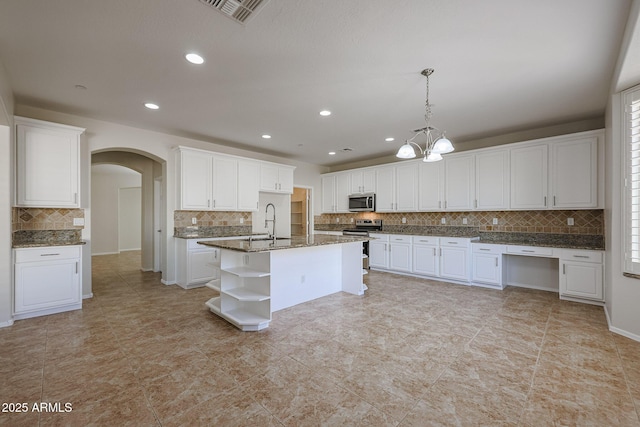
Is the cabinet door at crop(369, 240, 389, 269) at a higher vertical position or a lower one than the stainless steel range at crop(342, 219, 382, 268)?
lower

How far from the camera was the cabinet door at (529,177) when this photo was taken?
14.4 ft

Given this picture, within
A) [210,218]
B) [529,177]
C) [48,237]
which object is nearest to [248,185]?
[210,218]

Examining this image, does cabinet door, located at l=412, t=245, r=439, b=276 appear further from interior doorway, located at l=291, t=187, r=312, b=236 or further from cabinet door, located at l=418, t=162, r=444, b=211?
interior doorway, located at l=291, t=187, r=312, b=236

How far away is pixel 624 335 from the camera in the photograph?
2848 mm

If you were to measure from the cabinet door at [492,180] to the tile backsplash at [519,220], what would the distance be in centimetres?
Result: 38

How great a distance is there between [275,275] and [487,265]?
3560mm

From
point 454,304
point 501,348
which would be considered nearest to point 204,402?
point 501,348

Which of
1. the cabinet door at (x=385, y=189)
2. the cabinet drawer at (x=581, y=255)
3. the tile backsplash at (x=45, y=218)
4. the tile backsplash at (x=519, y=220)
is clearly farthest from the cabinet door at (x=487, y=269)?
the tile backsplash at (x=45, y=218)

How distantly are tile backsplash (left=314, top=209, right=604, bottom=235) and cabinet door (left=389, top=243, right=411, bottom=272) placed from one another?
81 centimetres

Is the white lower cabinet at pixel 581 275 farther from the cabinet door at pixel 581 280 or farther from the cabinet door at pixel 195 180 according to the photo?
the cabinet door at pixel 195 180

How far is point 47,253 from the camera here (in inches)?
134

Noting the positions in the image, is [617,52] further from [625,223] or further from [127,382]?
[127,382]

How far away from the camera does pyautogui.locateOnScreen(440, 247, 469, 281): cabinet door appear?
4926mm

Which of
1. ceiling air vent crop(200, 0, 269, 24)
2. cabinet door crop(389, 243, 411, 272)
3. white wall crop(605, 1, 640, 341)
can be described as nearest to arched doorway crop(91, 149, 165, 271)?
ceiling air vent crop(200, 0, 269, 24)
